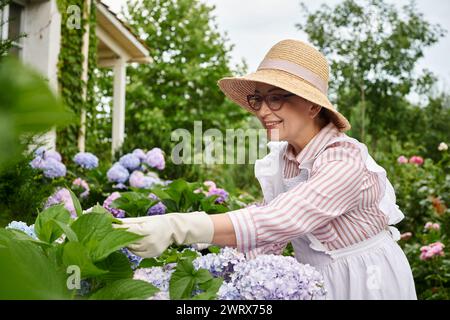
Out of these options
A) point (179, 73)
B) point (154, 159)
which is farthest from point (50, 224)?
point (179, 73)

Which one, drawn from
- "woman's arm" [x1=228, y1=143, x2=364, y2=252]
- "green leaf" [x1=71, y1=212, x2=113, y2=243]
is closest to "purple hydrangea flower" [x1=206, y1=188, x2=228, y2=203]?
"woman's arm" [x1=228, y1=143, x2=364, y2=252]

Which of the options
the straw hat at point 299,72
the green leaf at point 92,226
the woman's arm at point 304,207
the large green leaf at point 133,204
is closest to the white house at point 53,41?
the large green leaf at point 133,204

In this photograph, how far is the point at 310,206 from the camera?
4.10ft

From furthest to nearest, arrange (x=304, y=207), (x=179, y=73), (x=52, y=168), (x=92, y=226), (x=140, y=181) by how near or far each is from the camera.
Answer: (x=179, y=73) < (x=140, y=181) < (x=52, y=168) < (x=304, y=207) < (x=92, y=226)

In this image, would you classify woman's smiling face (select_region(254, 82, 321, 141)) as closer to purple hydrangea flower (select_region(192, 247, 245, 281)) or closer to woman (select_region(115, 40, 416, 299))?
woman (select_region(115, 40, 416, 299))

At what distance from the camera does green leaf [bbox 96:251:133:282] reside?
3.24 ft

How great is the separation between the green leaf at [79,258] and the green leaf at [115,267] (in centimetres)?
12

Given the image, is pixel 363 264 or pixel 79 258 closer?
pixel 79 258

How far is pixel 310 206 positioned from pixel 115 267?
49 cm

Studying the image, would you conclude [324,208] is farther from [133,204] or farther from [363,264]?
[133,204]

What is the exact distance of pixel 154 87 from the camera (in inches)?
798

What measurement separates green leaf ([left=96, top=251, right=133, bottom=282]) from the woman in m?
0.06
